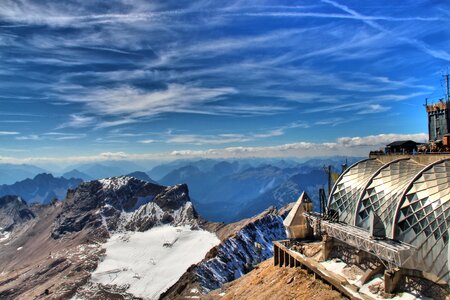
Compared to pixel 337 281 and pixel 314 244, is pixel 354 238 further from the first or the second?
pixel 314 244

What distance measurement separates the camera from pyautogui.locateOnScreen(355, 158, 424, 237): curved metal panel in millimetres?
47772

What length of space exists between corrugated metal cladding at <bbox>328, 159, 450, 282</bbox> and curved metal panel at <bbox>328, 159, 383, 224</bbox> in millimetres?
168

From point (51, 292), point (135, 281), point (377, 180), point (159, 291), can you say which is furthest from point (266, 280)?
point (51, 292)

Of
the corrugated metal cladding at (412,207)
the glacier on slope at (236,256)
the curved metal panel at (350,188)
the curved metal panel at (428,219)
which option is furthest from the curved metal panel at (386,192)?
the glacier on slope at (236,256)

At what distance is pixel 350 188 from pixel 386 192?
9.62 metres

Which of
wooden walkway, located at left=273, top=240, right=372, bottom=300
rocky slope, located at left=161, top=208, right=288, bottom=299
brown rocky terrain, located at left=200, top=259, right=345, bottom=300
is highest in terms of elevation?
wooden walkway, located at left=273, top=240, right=372, bottom=300

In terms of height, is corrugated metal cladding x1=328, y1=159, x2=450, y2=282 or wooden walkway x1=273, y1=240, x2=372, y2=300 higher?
corrugated metal cladding x1=328, y1=159, x2=450, y2=282

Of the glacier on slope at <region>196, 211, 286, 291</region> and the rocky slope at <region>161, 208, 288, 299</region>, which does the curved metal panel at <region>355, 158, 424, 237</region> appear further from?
the glacier on slope at <region>196, 211, 286, 291</region>

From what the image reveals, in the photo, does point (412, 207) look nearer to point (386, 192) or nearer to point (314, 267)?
point (386, 192)

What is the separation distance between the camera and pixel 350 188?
5975 cm

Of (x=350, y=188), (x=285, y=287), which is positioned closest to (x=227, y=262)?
(x=285, y=287)

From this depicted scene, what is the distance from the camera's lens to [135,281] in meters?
189

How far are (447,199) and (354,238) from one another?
14.0 meters

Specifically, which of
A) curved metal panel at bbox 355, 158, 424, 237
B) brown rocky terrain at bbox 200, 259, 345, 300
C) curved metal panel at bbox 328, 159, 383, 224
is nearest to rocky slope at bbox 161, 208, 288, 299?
brown rocky terrain at bbox 200, 259, 345, 300
